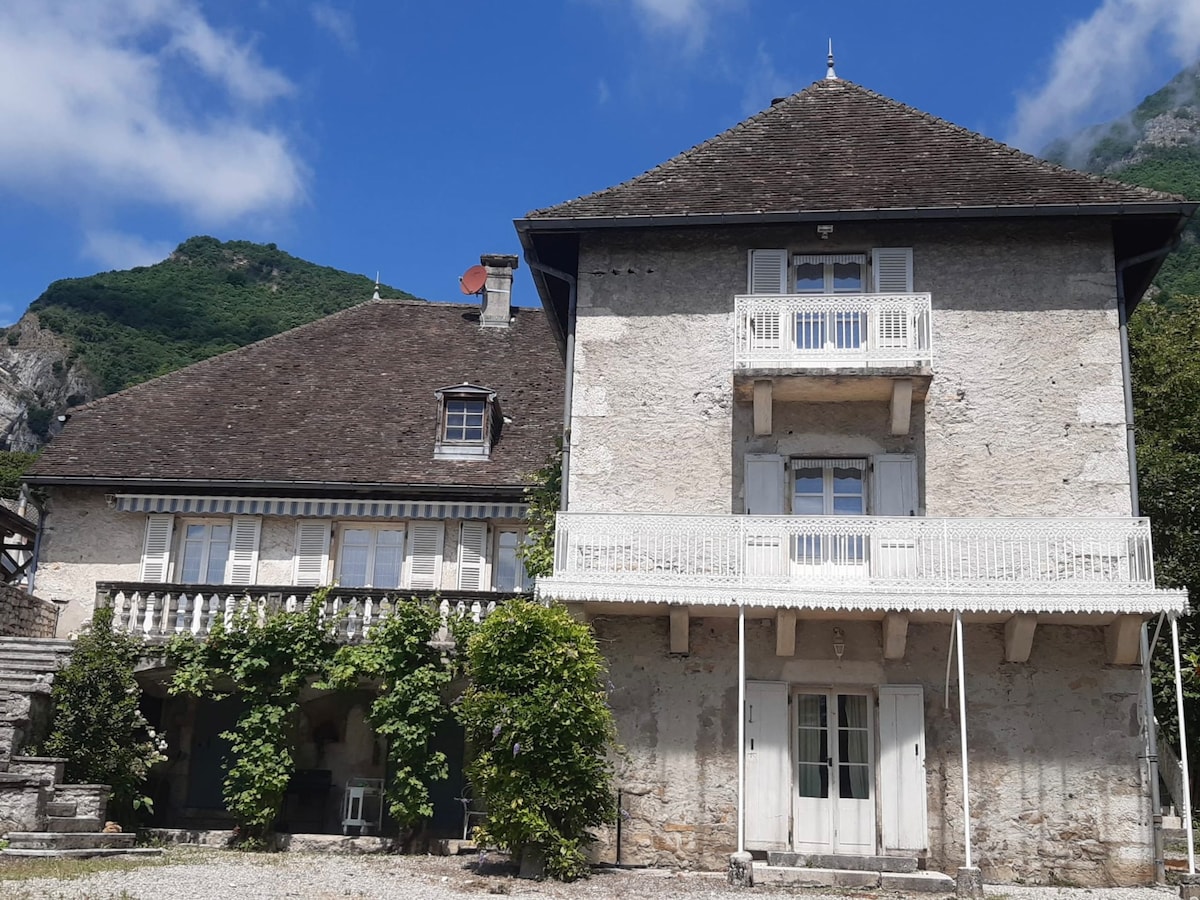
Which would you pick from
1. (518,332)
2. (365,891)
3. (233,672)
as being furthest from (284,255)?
(365,891)

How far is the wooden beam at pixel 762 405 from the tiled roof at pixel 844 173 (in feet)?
8.37

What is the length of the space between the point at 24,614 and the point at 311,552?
4.58m

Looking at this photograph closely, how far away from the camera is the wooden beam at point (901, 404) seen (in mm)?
17469

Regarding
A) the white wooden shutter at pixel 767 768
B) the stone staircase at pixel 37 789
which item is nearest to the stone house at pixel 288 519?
the stone staircase at pixel 37 789

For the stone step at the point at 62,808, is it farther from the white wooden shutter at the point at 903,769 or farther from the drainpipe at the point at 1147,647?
the drainpipe at the point at 1147,647

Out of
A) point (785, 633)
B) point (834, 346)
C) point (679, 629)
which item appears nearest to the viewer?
point (785, 633)

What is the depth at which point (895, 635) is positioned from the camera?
16719 millimetres

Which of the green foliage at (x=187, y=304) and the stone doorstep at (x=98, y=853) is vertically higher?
the green foliage at (x=187, y=304)

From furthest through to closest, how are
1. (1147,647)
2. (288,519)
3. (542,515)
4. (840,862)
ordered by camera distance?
(288,519) < (542,515) < (1147,647) < (840,862)

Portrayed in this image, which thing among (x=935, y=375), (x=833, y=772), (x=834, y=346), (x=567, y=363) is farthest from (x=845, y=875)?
(x=567, y=363)

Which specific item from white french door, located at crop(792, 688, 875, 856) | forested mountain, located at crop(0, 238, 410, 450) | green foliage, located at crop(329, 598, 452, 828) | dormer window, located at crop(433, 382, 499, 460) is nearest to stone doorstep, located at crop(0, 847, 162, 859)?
green foliage, located at crop(329, 598, 452, 828)

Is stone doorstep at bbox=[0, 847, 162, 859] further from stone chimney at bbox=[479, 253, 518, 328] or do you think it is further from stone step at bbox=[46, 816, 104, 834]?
stone chimney at bbox=[479, 253, 518, 328]

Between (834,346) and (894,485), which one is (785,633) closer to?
(894,485)

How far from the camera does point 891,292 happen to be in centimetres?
1830
